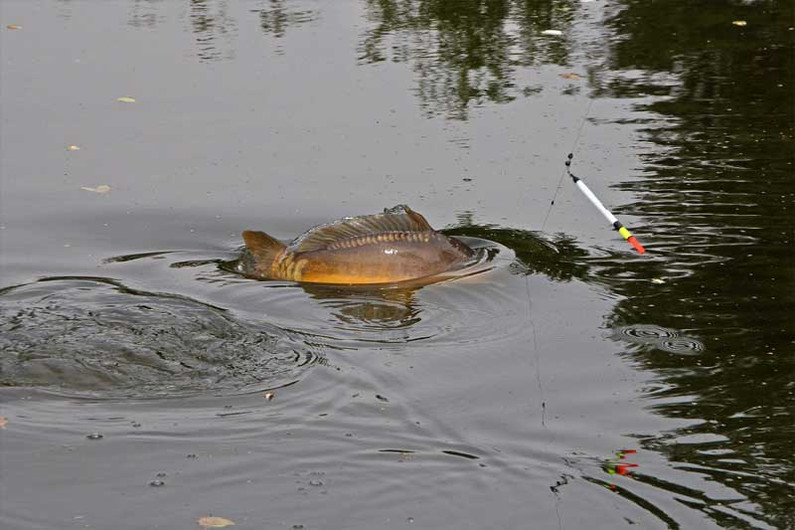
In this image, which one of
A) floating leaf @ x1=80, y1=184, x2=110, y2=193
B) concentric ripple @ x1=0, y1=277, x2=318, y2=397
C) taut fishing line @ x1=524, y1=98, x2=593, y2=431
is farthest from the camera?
floating leaf @ x1=80, y1=184, x2=110, y2=193

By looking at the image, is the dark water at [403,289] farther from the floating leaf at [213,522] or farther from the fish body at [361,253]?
the fish body at [361,253]

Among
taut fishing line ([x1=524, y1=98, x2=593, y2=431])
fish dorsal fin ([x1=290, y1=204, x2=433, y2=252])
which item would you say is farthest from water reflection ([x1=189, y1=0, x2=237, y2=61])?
fish dorsal fin ([x1=290, y1=204, x2=433, y2=252])

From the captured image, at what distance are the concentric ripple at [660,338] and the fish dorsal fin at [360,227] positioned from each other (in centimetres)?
168

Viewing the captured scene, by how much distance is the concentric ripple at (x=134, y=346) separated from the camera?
6.93 m

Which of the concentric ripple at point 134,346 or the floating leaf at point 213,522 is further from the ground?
the floating leaf at point 213,522

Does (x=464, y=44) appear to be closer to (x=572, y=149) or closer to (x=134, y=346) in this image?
(x=572, y=149)

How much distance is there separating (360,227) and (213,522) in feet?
11.2

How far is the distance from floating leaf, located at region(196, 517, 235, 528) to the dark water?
62 millimetres

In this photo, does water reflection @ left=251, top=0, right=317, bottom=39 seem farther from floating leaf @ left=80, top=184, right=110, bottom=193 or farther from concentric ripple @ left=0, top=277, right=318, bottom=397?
concentric ripple @ left=0, top=277, right=318, bottom=397

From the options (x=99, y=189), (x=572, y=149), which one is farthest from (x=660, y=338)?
(x=99, y=189)

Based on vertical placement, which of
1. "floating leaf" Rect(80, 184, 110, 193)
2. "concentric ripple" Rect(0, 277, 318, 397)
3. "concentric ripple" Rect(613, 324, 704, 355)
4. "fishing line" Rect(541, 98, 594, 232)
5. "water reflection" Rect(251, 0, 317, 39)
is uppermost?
"water reflection" Rect(251, 0, 317, 39)

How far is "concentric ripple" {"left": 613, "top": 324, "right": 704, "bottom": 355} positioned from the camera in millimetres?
7395

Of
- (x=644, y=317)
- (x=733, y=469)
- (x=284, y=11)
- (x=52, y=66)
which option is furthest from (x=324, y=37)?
(x=733, y=469)

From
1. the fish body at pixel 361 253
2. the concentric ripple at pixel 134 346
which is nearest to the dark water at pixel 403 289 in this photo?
the concentric ripple at pixel 134 346
